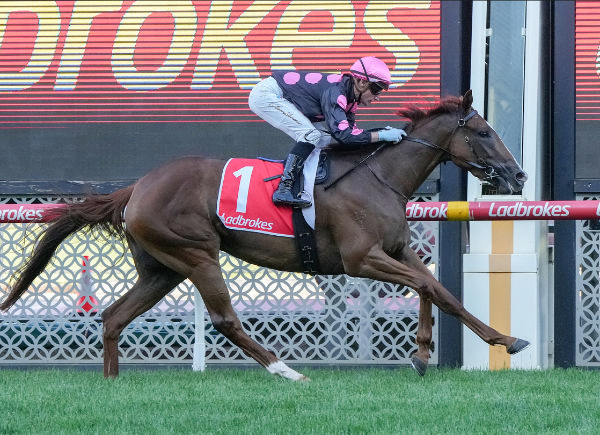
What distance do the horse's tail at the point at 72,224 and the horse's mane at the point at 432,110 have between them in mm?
1909

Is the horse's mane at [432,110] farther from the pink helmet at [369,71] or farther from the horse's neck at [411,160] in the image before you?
the pink helmet at [369,71]

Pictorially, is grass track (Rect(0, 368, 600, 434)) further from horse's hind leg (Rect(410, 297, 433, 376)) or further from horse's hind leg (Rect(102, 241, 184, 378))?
horse's hind leg (Rect(102, 241, 184, 378))

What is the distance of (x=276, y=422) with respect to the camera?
5.00m

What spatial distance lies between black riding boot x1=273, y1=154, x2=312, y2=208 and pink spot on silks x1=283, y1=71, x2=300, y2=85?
540 millimetres

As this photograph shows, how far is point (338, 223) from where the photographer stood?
22.0 ft

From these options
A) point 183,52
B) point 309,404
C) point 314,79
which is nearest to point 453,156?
point 314,79

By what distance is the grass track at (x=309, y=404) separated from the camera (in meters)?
4.91

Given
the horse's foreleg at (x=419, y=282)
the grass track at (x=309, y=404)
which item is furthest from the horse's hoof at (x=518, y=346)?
the grass track at (x=309, y=404)

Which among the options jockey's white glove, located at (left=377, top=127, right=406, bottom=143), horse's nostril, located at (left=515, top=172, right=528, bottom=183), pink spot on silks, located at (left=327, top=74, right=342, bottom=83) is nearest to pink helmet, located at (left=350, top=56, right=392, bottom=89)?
pink spot on silks, located at (left=327, top=74, right=342, bottom=83)

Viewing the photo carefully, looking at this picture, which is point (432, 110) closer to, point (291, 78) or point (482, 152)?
point (482, 152)

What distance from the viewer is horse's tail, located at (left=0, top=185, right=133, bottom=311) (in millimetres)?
7047

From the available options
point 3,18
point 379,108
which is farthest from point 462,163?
point 3,18

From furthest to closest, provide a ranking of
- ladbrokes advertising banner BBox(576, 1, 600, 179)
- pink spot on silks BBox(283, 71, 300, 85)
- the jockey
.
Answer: ladbrokes advertising banner BBox(576, 1, 600, 179)
pink spot on silks BBox(283, 71, 300, 85)
the jockey

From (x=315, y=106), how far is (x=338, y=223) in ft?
2.58
